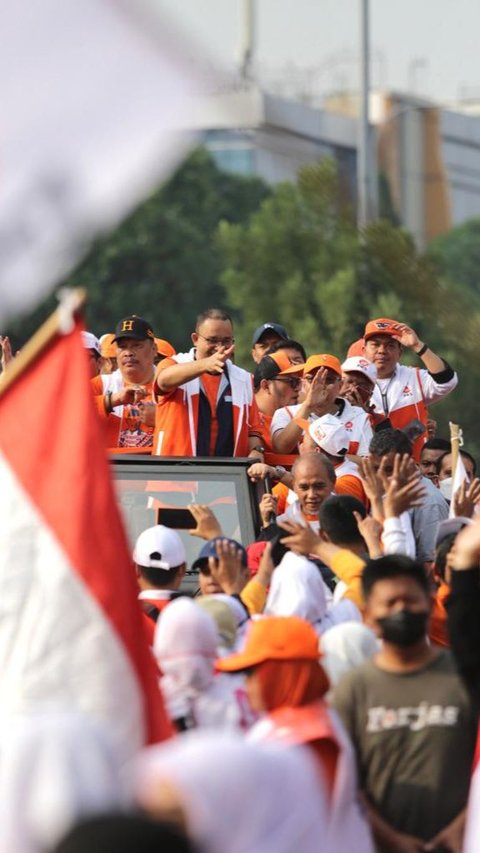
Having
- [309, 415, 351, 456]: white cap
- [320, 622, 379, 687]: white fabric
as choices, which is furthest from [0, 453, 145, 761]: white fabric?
[309, 415, 351, 456]: white cap

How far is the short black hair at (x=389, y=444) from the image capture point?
10.1 m

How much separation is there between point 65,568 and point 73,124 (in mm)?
1829

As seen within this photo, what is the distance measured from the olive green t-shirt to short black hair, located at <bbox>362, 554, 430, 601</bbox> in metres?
0.31

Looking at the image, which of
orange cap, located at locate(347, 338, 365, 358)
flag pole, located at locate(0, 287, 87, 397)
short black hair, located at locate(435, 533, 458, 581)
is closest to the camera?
flag pole, located at locate(0, 287, 87, 397)

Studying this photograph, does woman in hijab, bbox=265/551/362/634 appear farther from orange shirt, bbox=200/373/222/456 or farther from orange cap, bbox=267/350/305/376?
orange cap, bbox=267/350/305/376

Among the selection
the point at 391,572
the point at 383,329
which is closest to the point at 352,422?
the point at 383,329

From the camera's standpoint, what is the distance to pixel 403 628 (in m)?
6.52

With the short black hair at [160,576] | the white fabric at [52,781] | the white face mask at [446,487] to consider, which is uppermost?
the white face mask at [446,487]

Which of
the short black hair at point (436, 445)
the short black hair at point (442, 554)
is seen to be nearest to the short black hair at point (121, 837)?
the short black hair at point (442, 554)

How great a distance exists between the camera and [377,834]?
6348 mm

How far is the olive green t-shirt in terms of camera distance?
21.1ft

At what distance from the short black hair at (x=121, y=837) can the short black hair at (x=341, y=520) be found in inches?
204

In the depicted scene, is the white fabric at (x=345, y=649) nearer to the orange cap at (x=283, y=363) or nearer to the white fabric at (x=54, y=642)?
the white fabric at (x=54, y=642)

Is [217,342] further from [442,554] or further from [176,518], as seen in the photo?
[442,554]
